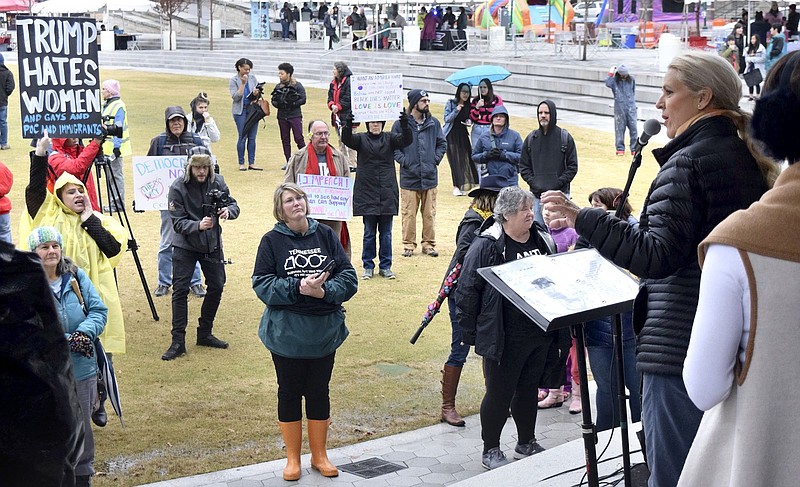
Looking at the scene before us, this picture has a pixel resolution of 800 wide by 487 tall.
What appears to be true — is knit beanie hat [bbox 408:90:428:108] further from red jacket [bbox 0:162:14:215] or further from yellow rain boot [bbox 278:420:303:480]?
yellow rain boot [bbox 278:420:303:480]

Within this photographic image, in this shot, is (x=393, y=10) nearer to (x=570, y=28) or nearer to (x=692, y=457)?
(x=570, y=28)

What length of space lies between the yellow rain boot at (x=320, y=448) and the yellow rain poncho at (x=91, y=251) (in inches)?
65.0

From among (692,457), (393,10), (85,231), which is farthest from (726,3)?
(692,457)

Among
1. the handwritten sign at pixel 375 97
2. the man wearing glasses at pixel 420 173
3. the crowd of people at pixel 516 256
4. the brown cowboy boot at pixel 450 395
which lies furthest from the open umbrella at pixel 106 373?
the man wearing glasses at pixel 420 173

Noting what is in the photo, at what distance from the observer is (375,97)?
13.5 m

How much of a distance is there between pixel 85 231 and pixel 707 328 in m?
6.29

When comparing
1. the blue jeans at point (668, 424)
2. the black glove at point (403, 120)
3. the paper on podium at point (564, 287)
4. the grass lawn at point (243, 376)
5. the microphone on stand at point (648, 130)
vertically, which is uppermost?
the microphone on stand at point (648, 130)

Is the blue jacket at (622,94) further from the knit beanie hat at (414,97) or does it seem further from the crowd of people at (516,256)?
the knit beanie hat at (414,97)

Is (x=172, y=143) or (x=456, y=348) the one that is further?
(x=172, y=143)

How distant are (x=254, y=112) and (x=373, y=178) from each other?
7951 millimetres

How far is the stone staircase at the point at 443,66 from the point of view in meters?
31.0

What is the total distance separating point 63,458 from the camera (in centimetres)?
229

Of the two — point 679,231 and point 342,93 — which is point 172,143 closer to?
point 342,93

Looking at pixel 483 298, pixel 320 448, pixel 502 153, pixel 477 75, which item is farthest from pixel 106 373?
pixel 477 75
